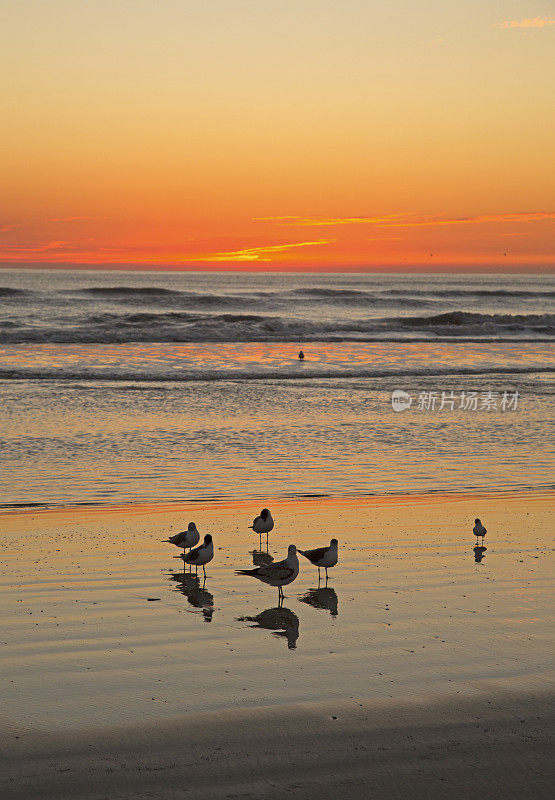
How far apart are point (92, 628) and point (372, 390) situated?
19336 mm

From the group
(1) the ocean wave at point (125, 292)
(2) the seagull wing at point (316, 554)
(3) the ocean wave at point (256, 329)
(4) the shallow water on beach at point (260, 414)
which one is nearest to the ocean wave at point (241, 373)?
(4) the shallow water on beach at point (260, 414)

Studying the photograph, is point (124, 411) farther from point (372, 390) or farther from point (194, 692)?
point (194, 692)

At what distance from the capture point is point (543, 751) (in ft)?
16.7

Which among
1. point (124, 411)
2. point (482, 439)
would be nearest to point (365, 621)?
point (482, 439)

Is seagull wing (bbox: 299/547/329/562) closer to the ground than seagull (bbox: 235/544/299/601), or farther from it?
farther from it

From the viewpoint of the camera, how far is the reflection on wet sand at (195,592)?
25.1ft

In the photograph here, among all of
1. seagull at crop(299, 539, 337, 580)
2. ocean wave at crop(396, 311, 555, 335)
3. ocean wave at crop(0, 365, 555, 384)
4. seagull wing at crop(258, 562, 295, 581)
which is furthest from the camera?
ocean wave at crop(396, 311, 555, 335)

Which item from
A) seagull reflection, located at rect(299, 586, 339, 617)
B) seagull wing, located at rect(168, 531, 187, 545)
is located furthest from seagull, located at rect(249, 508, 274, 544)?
seagull reflection, located at rect(299, 586, 339, 617)

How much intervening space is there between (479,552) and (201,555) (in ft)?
10.6

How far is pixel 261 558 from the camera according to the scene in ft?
30.6

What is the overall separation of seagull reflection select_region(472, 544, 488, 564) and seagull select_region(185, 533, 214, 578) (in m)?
2.98

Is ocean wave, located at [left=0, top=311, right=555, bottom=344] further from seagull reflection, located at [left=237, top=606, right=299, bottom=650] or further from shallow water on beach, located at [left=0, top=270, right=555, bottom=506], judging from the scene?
seagull reflection, located at [left=237, top=606, right=299, bottom=650]

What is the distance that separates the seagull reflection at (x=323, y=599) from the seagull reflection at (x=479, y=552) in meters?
1.91

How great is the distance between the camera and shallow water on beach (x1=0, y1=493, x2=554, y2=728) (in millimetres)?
5922
